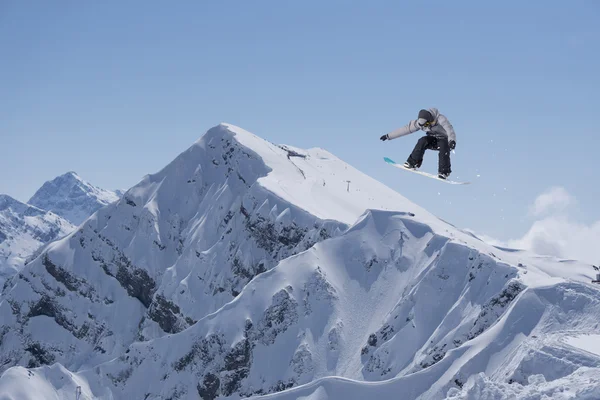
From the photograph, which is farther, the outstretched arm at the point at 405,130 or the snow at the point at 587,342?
the snow at the point at 587,342

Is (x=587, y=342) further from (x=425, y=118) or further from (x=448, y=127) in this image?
(x=425, y=118)

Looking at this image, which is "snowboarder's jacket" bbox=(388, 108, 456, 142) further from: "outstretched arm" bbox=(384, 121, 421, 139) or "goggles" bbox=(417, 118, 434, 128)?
"goggles" bbox=(417, 118, 434, 128)

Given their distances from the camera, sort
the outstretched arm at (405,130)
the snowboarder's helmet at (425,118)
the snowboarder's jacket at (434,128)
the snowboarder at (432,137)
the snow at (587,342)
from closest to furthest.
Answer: the snowboarder's helmet at (425,118), the snowboarder at (432,137), the snowboarder's jacket at (434,128), the outstretched arm at (405,130), the snow at (587,342)

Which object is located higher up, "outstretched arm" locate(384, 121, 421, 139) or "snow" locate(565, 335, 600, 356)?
"outstretched arm" locate(384, 121, 421, 139)

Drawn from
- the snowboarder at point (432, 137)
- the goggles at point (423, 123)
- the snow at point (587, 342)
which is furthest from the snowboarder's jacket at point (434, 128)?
the snow at point (587, 342)

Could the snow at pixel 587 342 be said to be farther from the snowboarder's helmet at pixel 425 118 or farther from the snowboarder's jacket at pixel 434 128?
the snowboarder's helmet at pixel 425 118

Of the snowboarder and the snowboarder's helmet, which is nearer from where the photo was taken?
the snowboarder's helmet

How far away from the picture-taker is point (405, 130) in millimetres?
36062

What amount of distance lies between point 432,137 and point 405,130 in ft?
18.2

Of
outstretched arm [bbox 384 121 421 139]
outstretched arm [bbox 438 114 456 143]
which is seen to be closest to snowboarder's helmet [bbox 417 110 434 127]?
outstretched arm [bbox 384 121 421 139]

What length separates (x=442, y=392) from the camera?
114 meters

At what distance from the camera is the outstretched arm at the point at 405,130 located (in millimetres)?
35469

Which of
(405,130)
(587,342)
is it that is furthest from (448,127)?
(587,342)

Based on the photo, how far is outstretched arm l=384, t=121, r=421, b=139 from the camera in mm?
35469
